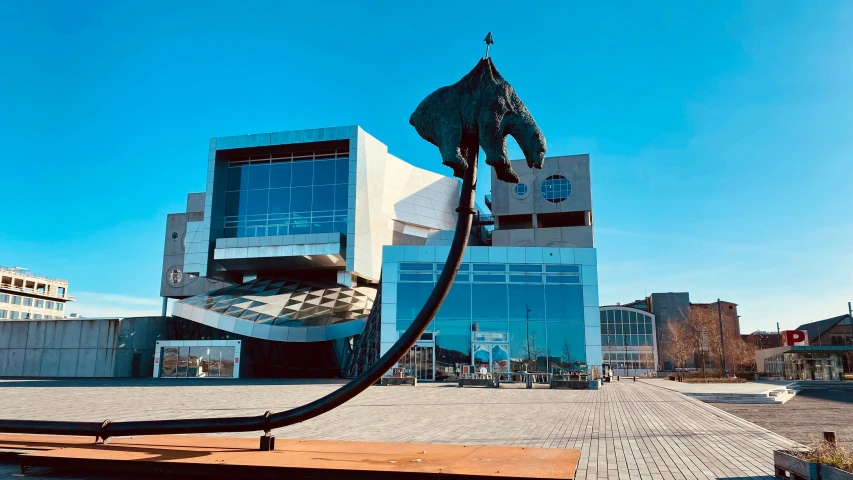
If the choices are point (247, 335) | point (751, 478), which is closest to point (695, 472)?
point (751, 478)

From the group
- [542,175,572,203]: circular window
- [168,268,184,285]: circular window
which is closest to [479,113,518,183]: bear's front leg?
[542,175,572,203]: circular window

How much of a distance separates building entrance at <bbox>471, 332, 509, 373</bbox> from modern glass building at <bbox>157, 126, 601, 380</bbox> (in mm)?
50

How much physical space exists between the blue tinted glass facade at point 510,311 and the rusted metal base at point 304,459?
2387 cm

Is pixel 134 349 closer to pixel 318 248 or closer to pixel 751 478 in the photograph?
pixel 318 248

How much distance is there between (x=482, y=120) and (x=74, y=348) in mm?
40250

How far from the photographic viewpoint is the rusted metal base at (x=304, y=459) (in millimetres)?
4988

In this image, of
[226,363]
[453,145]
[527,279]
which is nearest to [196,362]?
[226,363]

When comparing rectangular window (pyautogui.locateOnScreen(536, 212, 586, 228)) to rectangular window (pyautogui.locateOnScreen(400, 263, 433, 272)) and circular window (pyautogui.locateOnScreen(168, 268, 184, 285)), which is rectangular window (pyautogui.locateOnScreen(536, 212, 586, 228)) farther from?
circular window (pyautogui.locateOnScreen(168, 268, 184, 285))

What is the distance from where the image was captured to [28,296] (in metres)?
94.9

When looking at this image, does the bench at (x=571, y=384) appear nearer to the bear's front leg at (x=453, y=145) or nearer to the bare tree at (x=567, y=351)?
the bare tree at (x=567, y=351)

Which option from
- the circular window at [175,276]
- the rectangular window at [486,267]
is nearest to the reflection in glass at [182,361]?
the rectangular window at [486,267]

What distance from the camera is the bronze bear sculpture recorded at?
549 cm

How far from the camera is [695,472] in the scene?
668 cm

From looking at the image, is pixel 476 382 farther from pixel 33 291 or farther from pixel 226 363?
pixel 33 291
